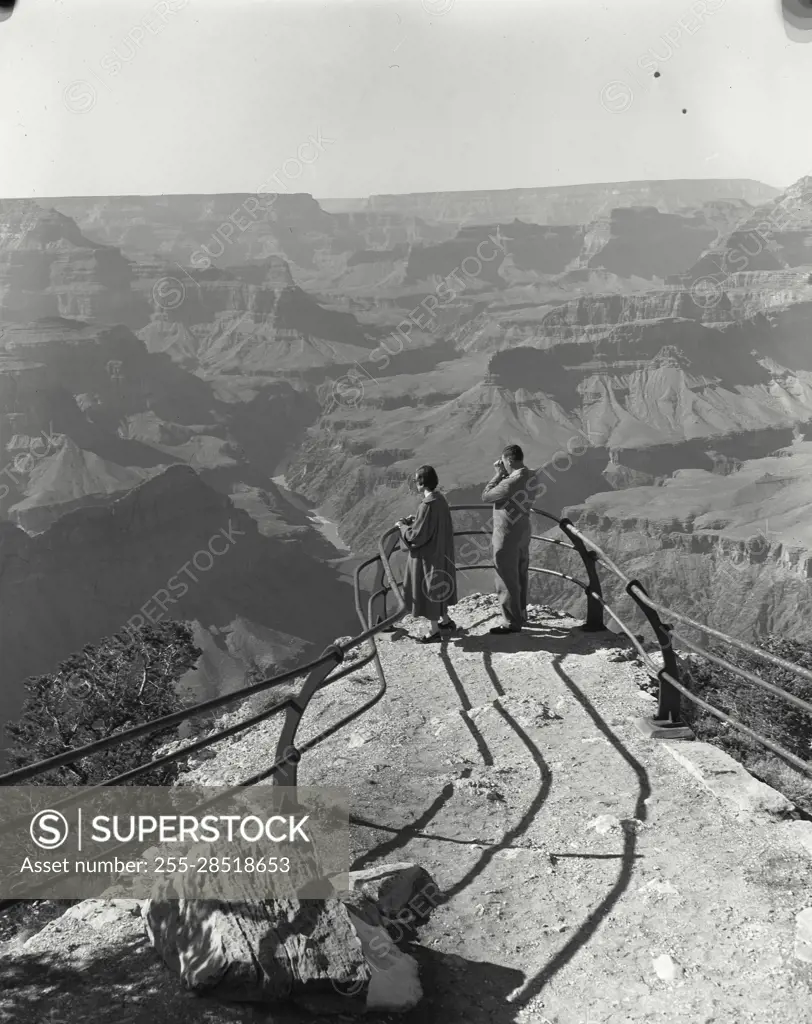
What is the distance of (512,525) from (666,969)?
17.5 ft

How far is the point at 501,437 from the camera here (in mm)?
104562

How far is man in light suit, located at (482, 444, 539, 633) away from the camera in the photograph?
841 cm

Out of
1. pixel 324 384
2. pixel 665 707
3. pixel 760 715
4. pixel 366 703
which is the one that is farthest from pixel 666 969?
pixel 324 384

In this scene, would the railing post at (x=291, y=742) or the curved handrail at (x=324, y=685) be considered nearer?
the curved handrail at (x=324, y=685)

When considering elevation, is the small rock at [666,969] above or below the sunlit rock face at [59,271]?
below

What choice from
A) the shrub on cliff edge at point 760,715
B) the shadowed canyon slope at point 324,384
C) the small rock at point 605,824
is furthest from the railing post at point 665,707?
the shadowed canyon slope at point 324,384

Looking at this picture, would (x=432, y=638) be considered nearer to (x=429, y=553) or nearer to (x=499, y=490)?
(x=429, y=553)

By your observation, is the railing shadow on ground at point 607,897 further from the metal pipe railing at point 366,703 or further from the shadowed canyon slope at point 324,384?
the shadowed canyon slope at point 324,384

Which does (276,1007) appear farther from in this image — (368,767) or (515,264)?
(515,264)

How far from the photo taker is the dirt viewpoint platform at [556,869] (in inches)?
131

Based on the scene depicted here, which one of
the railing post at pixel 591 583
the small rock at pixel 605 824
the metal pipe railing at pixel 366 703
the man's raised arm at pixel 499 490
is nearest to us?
the metal pipe railing at pixel 366 703

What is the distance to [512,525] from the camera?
27.9ft

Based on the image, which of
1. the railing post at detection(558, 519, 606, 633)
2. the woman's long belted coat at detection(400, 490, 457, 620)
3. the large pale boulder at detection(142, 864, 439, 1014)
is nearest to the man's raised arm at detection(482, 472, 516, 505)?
the woman's long belted coat at detection(400, 490, 457, 620)

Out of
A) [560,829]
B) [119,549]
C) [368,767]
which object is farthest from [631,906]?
[119,549]
